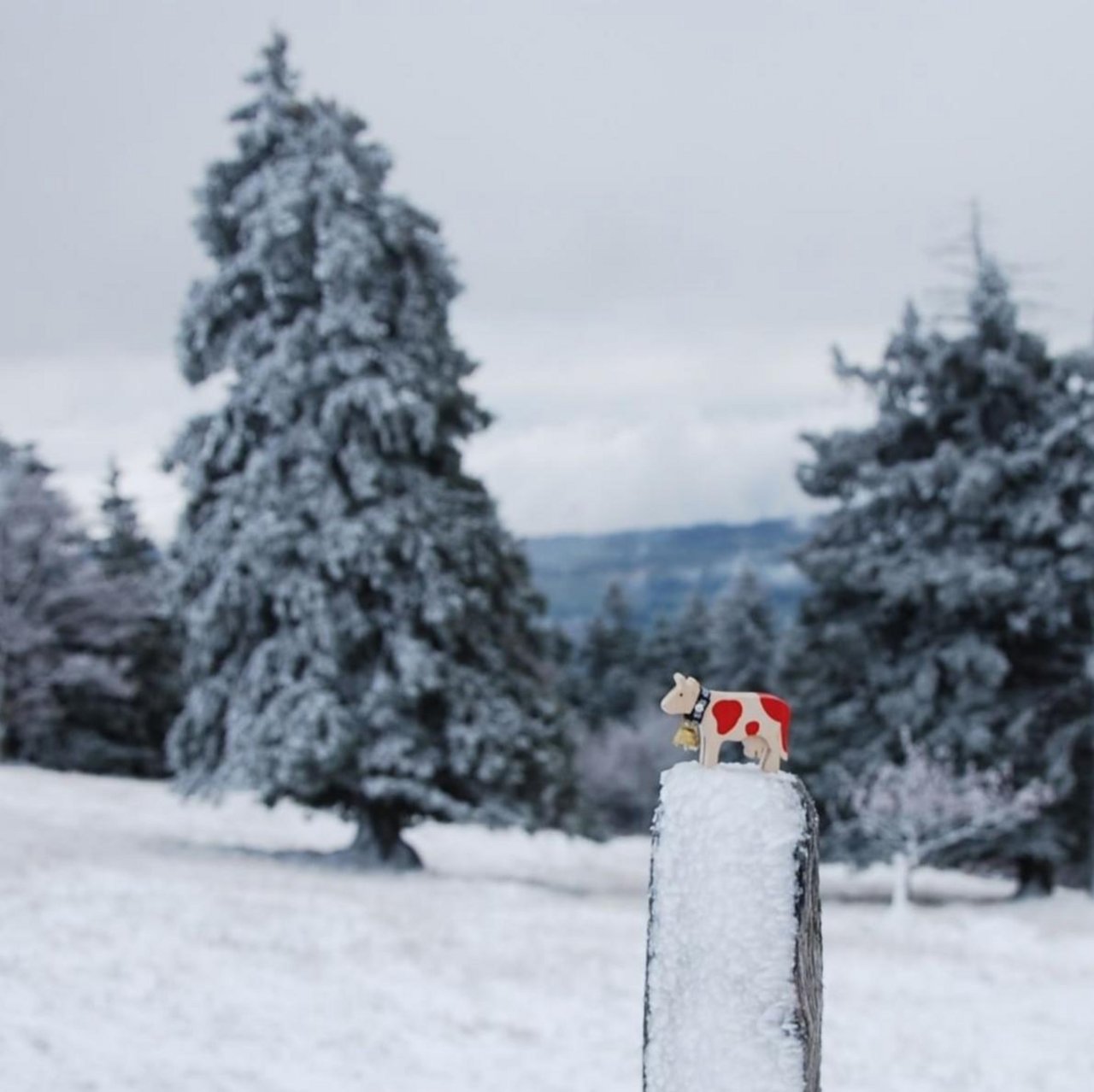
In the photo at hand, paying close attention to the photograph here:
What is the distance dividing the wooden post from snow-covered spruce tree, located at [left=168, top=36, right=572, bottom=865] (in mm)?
14061

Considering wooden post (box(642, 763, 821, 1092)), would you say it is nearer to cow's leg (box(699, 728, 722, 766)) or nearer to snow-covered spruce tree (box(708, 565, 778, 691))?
cow's leg (box(699, 728, 722, 766))

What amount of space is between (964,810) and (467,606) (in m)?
7.76

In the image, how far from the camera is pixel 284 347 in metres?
18.2

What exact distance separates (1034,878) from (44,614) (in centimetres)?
2438

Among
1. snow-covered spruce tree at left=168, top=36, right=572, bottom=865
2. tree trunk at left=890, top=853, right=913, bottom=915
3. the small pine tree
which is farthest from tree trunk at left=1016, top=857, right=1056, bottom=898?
the small pine tree

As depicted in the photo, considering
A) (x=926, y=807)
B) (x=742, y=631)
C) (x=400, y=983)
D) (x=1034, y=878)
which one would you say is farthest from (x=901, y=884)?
(x=742, y=631)

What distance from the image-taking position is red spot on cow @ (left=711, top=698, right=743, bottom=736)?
335 cm

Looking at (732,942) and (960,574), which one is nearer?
(732,942)

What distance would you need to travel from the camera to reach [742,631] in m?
47.6

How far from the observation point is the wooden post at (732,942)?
297cm

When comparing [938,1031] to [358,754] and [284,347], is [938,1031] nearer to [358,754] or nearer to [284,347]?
[358,754]

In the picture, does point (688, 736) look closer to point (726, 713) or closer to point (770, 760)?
point (726, 713)

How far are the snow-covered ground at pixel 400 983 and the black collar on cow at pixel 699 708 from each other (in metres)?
0.77

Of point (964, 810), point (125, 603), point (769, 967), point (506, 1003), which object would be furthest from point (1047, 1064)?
point (125, 603)
